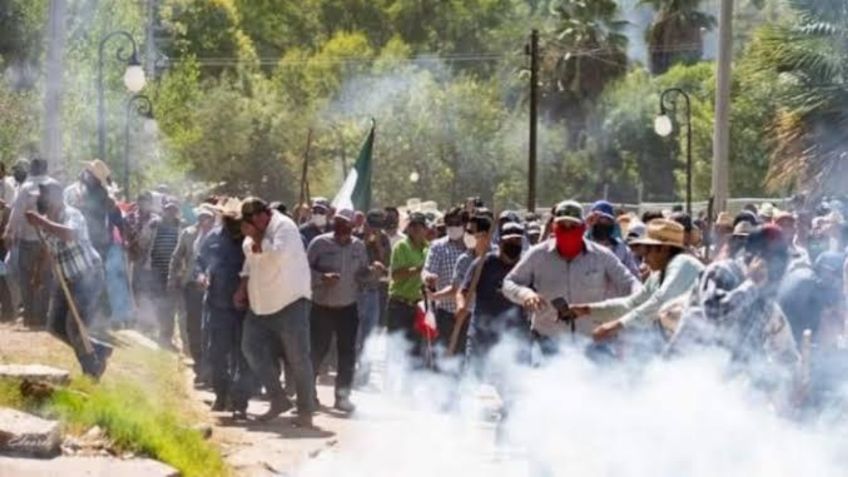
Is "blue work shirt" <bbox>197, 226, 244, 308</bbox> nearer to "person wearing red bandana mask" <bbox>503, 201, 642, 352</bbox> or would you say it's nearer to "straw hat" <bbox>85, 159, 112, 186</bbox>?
"straw hat" <bbox>85, 159, 112, 186</bbox>

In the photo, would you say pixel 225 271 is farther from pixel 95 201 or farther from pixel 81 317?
pixel 95 201

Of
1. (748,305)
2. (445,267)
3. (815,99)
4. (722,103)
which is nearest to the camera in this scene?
(748,305)

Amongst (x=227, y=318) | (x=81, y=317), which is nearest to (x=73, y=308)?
(x=81, y=317)

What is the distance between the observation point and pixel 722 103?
2595 cm

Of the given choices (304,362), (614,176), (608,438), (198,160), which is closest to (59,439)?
(608,438)

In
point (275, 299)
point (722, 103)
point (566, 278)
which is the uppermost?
point (722, 103)

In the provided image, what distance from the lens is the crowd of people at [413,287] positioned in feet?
31.9

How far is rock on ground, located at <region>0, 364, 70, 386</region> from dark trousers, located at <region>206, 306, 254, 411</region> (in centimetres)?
266

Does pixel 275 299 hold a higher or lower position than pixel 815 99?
lower

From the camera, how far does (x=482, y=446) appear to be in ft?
40.7

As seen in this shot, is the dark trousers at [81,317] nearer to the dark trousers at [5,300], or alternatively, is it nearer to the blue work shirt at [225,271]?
the blue work shirt at [225,271]

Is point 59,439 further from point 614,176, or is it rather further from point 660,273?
point 614,176

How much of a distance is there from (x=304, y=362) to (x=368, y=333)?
13.5ft

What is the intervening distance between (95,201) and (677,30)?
196 feet
